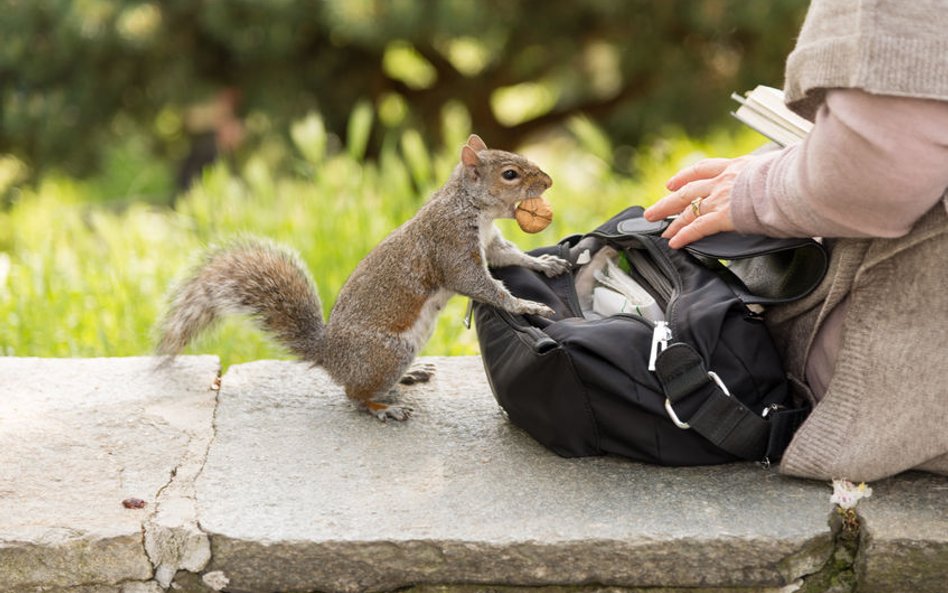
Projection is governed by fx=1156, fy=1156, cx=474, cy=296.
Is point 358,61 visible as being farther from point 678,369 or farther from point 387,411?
point 678,369

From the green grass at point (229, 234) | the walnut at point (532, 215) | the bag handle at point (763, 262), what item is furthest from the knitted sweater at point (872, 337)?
the green grass at point (229, 234)

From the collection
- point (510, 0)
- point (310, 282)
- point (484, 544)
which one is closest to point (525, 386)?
point (484, 544)

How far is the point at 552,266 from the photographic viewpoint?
188 centimetres

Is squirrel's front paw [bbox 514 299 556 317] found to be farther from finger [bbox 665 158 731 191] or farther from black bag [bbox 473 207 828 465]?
finger [bbox 665 158 731 191]

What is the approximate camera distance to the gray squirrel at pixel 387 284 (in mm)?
1868

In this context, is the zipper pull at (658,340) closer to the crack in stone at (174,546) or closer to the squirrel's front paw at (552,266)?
the squirrel's front paw at (552,266)

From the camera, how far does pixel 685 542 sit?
58.4 inches

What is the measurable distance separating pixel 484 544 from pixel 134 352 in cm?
134

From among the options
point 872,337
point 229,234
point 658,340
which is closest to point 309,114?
point 229,234

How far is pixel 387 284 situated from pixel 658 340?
514mm

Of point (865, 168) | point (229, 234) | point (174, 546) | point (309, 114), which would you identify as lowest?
point (174, 546)

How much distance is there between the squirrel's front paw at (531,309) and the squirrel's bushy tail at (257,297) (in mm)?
372

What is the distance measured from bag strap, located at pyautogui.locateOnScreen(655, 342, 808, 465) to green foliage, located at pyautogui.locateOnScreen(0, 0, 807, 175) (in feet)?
6.31

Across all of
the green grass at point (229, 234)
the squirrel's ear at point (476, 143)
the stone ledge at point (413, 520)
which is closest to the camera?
the stone ledge at point (413, 520)
